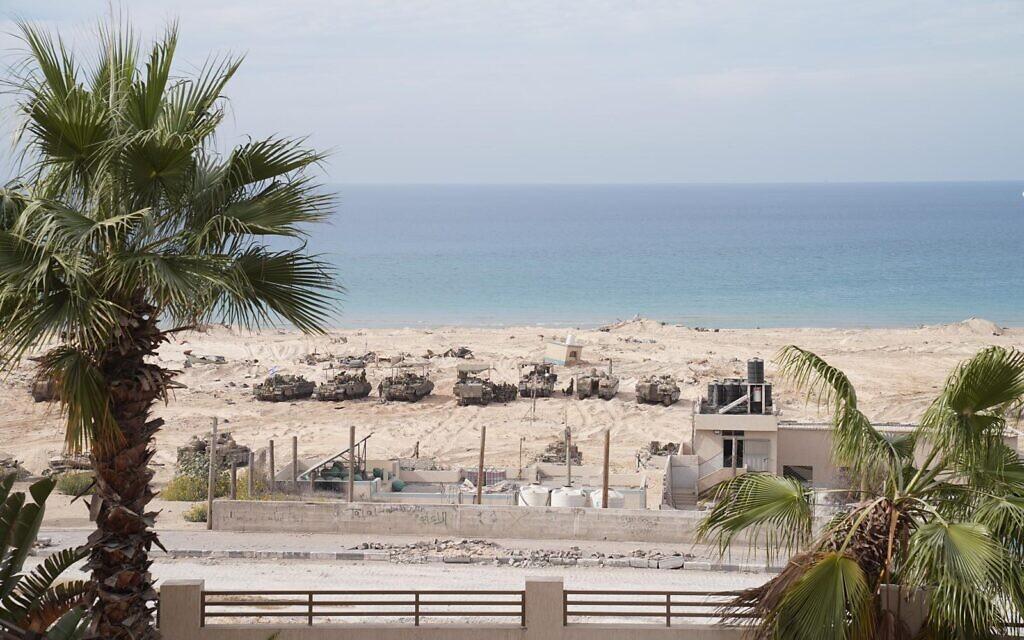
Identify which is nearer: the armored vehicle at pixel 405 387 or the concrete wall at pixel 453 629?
the concrete wall at pixel 453 629

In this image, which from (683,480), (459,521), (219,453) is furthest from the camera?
(219,453)

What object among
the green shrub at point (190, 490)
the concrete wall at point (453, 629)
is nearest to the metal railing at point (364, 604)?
the concrete wall at point (453, 629)

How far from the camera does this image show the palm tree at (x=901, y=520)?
28.5 ft

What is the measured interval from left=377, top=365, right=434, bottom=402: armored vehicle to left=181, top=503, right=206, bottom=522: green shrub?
54.3 ft

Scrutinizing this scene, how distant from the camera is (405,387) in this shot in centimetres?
3988

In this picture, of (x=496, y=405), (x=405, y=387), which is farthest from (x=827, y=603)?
(x=405, y=387)

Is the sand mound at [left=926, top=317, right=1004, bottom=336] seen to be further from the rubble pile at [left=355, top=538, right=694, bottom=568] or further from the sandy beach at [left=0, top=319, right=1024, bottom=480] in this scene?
the rubble pile at [left=355, top=538, right=694, bottom=568]

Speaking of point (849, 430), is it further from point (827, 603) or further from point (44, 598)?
point (44, 598)

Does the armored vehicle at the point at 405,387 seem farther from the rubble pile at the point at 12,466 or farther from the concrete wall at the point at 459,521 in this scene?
the concrete wall at the point at 459,521

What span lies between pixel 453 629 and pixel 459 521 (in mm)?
10327

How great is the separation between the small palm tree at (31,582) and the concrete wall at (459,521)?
38.3ft

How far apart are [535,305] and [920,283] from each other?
118 ft

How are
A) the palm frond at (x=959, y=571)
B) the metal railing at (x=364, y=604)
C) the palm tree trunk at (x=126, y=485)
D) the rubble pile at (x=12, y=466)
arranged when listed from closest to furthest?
1. the palm frond at (x=959, y=571)
2. the palm tree trunk at (x=126, y=485)
3. the metal railing at (x=364, y=604)
4. the rubble pile at (x=12, y=466)

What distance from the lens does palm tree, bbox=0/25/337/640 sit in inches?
330
